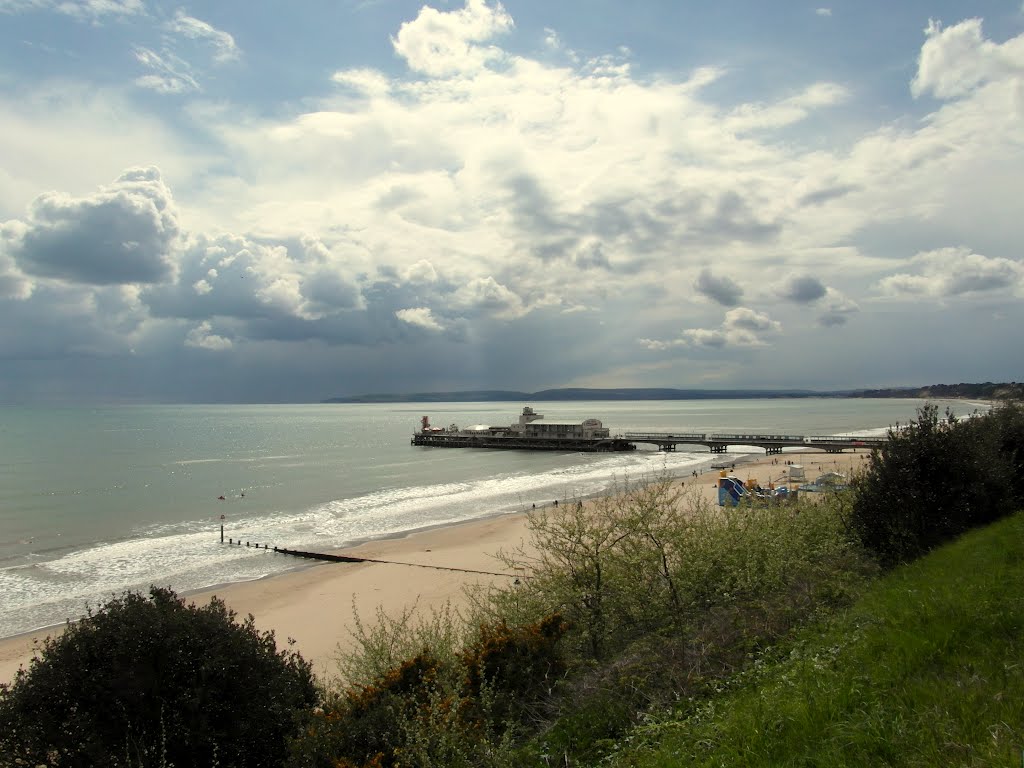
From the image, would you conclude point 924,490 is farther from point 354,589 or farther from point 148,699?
point 354,589

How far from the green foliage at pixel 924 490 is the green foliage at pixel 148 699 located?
11.6 meters

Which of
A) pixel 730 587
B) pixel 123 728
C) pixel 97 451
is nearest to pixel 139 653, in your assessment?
pixel 123 728

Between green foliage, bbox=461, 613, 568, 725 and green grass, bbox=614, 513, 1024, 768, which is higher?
green grass, bbox=614, 513, 1024, 768

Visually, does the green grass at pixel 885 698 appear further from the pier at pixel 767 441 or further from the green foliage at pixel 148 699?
the pier at pixel 767 441

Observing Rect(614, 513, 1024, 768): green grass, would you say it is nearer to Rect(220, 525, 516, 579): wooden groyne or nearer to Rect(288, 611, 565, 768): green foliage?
Rect(288, 611, 565, 768): green foliage

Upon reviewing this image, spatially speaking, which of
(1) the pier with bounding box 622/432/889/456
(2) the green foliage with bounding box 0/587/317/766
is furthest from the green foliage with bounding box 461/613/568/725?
(1) the pier with bounding box 622/432/889/456

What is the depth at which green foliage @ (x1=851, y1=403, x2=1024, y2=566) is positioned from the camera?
1309 centimetres

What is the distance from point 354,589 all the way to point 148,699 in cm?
1820

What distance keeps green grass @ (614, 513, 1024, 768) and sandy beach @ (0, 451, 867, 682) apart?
32.0ft

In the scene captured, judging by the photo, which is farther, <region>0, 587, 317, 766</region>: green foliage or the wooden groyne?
the wooden groyne

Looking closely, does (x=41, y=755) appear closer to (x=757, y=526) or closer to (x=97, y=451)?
(x=757, y=526)

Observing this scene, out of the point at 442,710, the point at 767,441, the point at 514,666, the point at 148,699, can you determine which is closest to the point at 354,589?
the point at 148,699

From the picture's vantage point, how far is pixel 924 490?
13641mm

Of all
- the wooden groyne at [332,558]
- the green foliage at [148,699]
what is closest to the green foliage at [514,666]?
the green foliage at [148,699]
